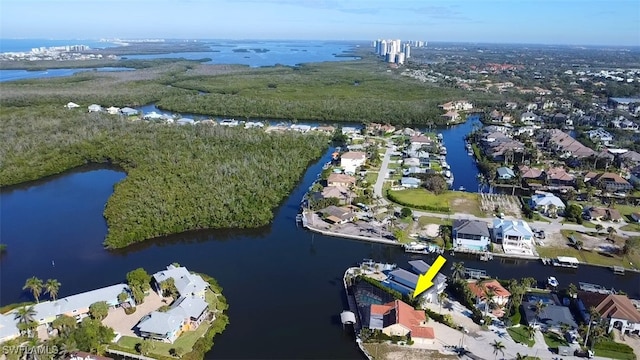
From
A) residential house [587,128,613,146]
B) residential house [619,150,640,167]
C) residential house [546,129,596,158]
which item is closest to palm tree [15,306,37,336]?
Result: residential house [546,129,596,158]

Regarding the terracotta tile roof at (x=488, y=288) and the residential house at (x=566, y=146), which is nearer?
the terracotta tile roof at (x=488, y=288)

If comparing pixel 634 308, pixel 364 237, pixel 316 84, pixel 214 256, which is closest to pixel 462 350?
pixel 634 308

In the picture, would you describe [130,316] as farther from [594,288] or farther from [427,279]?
[594,288]

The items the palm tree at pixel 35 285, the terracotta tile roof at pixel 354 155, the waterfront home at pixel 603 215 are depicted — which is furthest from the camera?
the terracotta tile roof at pixel 354 155

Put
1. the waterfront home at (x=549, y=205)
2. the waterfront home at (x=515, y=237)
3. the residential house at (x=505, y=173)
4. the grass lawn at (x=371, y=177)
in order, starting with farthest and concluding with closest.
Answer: the residential house at (x=505, y=173)
the grass lawn at (x=371, y=177)
the waterfront home at (x=549, y=205)
the waterfront home at (x=515, y=237)

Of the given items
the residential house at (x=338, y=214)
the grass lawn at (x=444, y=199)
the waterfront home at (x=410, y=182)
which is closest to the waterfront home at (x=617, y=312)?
the grass lawn at (x=444, y=199)

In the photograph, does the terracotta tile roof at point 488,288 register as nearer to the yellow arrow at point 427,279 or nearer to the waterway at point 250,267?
the yellow arrow at point 427,279
